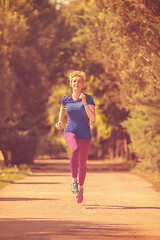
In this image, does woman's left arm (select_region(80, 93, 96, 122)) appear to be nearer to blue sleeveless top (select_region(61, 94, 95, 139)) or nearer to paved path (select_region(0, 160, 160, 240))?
blue sleeveless top (select_region(61, 94, 95, 139))

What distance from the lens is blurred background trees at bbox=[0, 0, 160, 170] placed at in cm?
1909

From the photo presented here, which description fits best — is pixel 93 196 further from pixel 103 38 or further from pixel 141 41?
pixel 103 38

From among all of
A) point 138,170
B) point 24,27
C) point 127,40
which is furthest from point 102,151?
point 127,40

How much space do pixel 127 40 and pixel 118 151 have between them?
26.7m

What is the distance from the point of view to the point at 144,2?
1633 cm

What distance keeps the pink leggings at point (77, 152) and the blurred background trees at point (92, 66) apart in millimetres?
6570

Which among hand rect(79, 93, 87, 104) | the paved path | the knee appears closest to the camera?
the paved path

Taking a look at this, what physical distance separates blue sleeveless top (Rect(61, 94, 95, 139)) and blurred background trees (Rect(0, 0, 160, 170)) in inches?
246

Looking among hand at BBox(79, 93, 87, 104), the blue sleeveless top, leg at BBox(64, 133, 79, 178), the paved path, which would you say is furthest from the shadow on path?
hand at BBox(79, 93, 87, 104)

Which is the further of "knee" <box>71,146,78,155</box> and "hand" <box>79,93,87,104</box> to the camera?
"knee" <box>71,146,78,155</box>

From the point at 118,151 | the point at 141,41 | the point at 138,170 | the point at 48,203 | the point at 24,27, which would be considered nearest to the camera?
the point at 48,203

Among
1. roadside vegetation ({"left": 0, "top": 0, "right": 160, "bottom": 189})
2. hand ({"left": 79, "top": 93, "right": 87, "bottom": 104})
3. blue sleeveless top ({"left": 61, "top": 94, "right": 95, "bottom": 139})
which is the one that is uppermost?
roadside vegetation ({"left": 0, "top": 0, "right": 160, "bottom": 189})

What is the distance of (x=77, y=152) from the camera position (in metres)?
11.0

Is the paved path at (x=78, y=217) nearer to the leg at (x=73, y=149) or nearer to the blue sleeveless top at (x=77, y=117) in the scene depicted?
the leg at (x=73, y=149)
